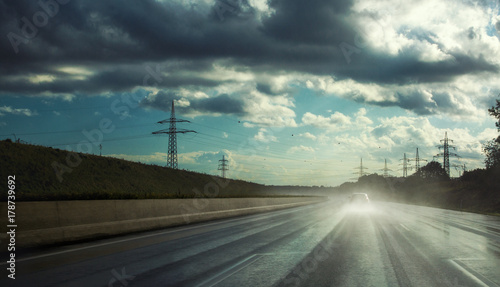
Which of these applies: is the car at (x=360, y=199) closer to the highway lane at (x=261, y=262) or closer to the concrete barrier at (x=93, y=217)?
the concrete barrier at (x=93, y=217)

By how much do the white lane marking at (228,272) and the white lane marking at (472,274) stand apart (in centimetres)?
404

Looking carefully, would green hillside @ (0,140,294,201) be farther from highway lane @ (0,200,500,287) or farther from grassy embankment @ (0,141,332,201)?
highway lane @ (0,200,500,287)

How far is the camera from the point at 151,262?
8555 mm

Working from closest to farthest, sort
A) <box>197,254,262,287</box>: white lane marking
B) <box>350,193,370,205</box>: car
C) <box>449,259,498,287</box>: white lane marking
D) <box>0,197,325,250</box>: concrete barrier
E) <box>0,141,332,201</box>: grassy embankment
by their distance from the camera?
<box>197,254,262,287</box>: white lane marking < <box>449,259,498,287</box>: white lane marking < <box>0,197,325,250</box>: concrete barrier < <box>350,193,370,205</box>: car < <box>0,141,332,201</box>: grassy embankment

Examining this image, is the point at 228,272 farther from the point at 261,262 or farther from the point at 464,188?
the point at 464,188

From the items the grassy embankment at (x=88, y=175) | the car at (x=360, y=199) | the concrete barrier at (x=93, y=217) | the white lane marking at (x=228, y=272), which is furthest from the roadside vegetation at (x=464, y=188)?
the white lane marking at (x=228, y=272)

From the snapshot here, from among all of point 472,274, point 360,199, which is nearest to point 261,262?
point 472,274

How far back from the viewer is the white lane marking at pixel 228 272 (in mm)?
6719

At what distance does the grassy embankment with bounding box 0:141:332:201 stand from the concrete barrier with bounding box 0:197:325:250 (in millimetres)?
16986

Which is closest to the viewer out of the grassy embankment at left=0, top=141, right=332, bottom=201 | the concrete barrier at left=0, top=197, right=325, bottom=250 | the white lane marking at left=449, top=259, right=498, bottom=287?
the white lane marking at left=449, top=259, right=498, bottom=287

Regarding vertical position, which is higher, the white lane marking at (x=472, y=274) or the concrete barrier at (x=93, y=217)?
the concrete barrier at (x=93, y=217)

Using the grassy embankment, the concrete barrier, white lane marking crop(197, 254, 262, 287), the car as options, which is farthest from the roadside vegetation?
white lane marking crop(197, 254, 262, 287)

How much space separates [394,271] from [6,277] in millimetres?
6761

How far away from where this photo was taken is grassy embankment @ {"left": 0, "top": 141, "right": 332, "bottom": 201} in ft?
149
